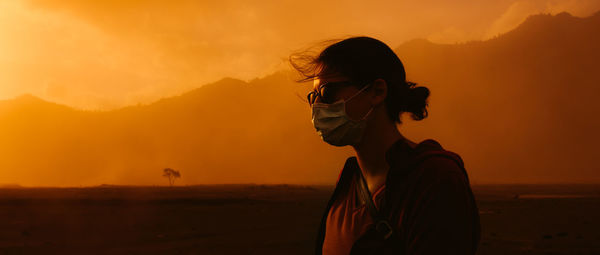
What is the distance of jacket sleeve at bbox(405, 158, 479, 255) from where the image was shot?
149 centimetres

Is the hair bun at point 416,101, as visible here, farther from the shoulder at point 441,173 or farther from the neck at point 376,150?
the shoulder at point 441,173

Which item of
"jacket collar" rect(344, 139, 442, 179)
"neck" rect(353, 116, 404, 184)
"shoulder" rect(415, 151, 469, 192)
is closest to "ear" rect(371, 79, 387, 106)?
"neck" rect(353, 116, 404, 184)

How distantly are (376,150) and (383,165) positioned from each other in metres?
0.09

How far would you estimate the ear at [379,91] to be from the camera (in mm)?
2000

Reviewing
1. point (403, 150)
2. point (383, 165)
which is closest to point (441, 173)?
point (403, 150)

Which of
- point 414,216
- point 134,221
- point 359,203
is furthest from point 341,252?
point 134,221

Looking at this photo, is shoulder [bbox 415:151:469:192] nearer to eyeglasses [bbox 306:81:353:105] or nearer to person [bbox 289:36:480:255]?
person [bbox 289:36:480:255]

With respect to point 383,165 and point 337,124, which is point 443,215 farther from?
point 337,124

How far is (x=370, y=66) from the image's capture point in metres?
2.00

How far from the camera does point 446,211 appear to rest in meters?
1.49

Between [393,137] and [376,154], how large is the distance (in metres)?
0.11

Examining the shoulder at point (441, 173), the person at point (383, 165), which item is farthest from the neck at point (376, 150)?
the shoulder at point (441, 173)

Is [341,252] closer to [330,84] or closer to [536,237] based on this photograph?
[330,84]

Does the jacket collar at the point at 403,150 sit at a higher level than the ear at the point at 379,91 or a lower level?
lower
